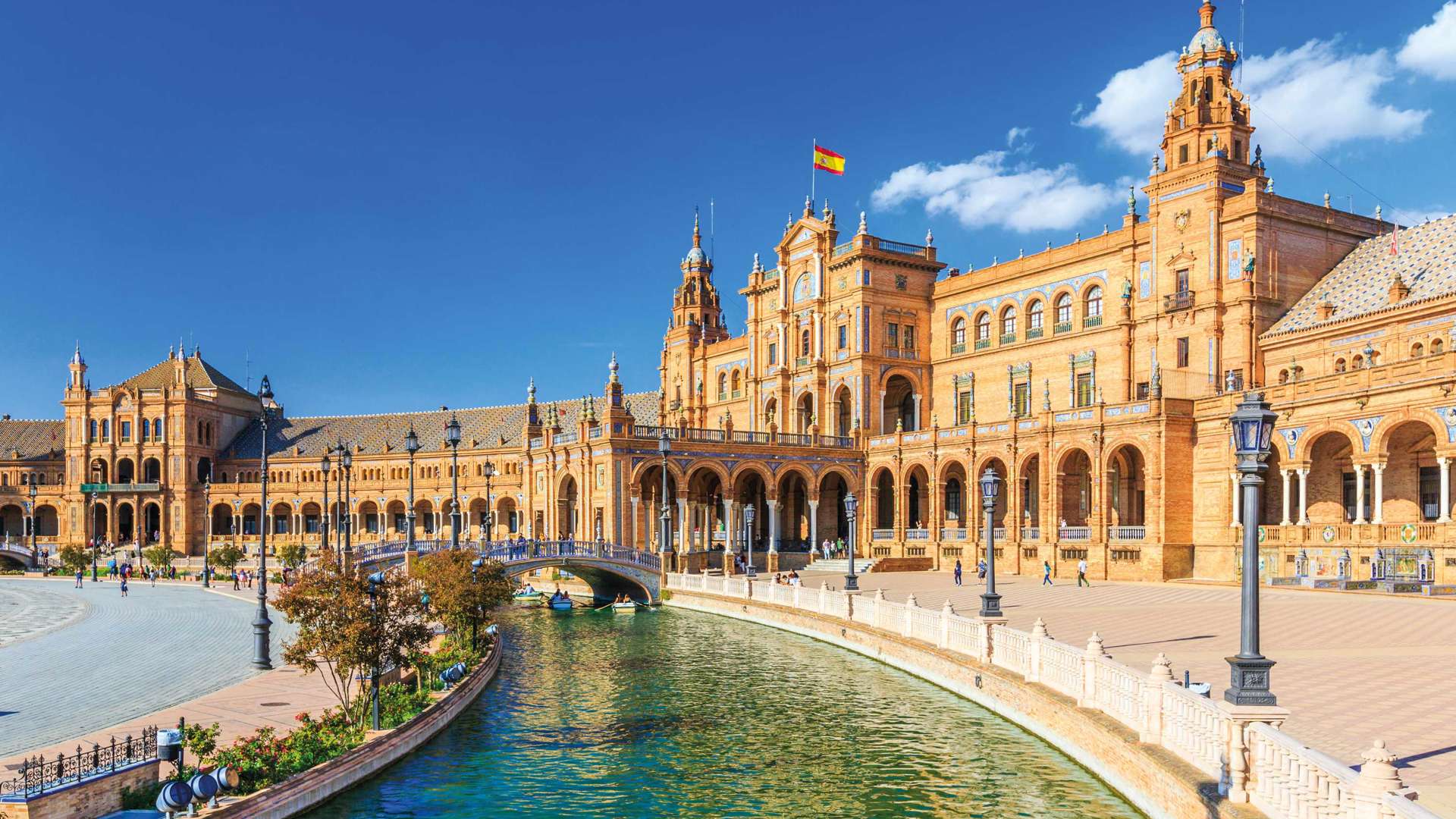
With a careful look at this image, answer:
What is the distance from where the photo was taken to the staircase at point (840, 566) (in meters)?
57.1

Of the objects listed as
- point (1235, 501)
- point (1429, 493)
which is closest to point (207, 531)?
point (1235, 501)

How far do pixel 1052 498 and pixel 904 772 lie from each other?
35.5 meters

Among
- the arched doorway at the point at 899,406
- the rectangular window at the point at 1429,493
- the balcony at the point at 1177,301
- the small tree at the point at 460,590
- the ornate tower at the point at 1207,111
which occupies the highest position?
the ornate tower at the point at 1207,111

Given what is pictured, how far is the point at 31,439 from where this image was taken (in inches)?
4281

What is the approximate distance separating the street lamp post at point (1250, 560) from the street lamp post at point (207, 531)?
5630cm

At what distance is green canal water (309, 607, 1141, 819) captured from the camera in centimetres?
1744

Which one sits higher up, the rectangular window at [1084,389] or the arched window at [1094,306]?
the arched window at [1094,306]

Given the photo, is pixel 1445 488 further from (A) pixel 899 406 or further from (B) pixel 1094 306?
(A) pixel 899 406

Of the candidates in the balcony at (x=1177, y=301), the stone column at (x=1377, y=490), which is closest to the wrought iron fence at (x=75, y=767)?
the stone column at (x=1377, y=490)

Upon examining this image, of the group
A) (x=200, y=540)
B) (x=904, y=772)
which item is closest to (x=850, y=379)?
(x=904, y=772)

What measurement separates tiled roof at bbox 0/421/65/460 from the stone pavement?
3726 inches

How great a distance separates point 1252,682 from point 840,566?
152ft

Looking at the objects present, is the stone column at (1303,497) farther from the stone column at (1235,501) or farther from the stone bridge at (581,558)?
the stone bridge at (581,558)

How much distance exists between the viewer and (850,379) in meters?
66.4
